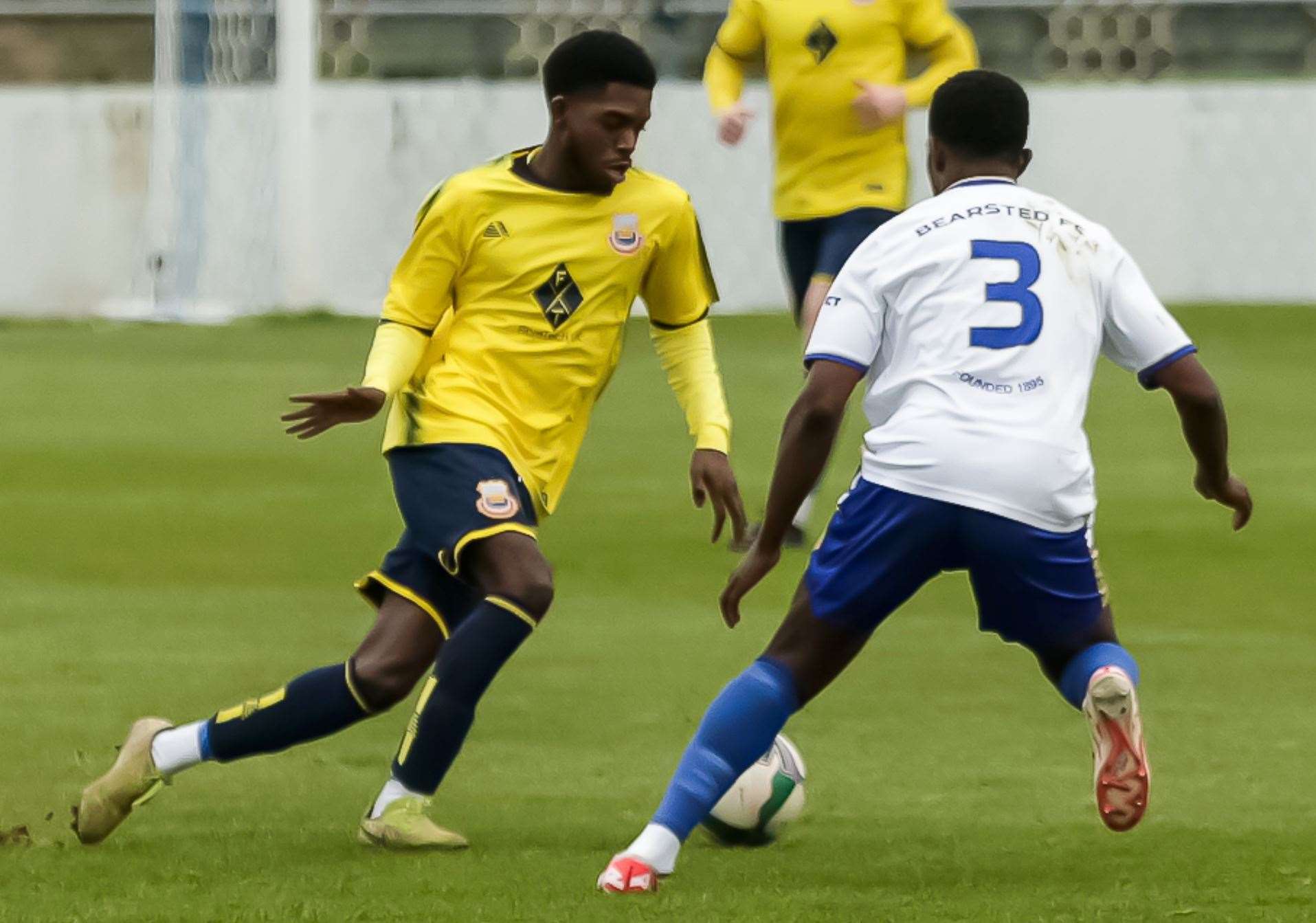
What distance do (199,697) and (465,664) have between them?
2172mm

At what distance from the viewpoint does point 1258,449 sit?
1291 centimetres

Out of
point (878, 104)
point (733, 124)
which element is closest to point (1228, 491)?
point (878, 104)

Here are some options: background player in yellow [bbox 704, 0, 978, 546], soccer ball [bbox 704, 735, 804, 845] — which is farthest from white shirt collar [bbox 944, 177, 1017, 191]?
background player in yellow [bbox 704, 0, 978, 546]

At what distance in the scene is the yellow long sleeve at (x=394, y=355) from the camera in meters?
5.55

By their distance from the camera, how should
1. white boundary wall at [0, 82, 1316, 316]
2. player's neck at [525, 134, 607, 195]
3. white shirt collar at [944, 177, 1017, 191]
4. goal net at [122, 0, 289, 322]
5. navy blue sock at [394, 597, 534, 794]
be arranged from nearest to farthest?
white shirt collar at [944, 177, 1017, 191], navy blue sock at [394, 597, 534, 794], player's neck at [525, 134, 607, 195], white boundary wall at [0, 82, 1316, 316], goal net at [122, 0, 289, 322]

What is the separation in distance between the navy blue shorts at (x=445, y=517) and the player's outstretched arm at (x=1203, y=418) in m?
1.41

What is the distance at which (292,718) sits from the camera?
5496mm

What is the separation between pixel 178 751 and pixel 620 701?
6.56 ft

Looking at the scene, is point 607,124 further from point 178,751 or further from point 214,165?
point 214,165

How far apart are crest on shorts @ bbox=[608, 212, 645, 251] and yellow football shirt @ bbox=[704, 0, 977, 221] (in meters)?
4.58

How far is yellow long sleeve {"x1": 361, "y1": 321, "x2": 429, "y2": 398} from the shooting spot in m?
5.55

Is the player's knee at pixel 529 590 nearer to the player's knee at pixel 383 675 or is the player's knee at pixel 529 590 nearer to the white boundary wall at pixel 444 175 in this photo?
the player's knee at pixel 383 675

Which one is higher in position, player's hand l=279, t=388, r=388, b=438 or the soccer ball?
player's hand l=279, t=388, r=388, b=438

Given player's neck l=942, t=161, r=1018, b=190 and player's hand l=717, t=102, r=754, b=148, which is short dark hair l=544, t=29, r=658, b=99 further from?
player's hand l=717, t=102, r=754, b=148
